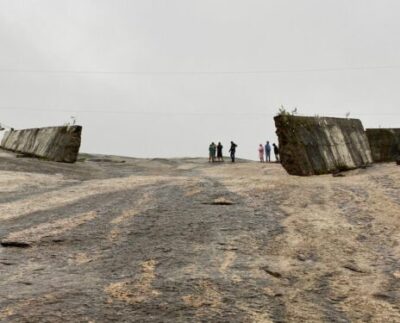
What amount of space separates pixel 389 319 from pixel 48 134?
113ft

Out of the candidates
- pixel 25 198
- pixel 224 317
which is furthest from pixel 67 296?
pixel 25 198

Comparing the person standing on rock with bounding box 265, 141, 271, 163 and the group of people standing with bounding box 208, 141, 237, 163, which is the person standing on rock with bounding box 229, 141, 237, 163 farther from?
the person standing on rock with bounding box 265, 141, 271, 163

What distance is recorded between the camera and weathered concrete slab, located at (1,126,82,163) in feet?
115

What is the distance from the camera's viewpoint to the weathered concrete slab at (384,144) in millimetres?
29953

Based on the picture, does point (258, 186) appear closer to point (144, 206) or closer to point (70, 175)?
point (144, 206)

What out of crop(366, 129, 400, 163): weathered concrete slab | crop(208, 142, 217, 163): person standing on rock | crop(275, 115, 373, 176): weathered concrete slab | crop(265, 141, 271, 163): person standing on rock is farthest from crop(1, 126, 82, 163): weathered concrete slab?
crop(366, 129, 400, 163): weathered concrete slab

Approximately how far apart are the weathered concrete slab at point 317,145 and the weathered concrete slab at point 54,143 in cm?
1838

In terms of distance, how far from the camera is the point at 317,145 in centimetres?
2183

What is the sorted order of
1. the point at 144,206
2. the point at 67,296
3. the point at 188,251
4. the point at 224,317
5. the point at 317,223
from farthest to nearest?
1. the point at 144,206
2. the point at 317,223
3. the point at 188,251
4. the point at 67,296
5. the point at 224,317

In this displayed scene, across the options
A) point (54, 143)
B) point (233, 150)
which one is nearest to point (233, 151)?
point (233, 150)

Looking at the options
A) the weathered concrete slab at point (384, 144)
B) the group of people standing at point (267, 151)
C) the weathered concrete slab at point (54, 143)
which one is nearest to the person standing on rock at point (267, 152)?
the group of people standing at point (267, 151)

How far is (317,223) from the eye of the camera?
36.6 ft

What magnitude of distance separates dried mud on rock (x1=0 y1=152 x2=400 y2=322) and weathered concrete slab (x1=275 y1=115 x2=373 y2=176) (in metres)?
5.03

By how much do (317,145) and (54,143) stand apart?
21.0 meters
